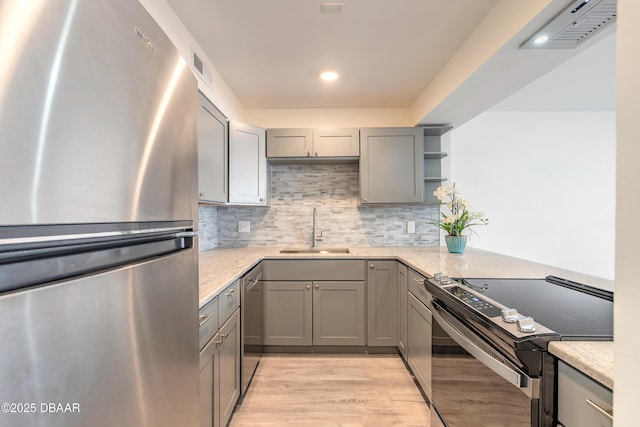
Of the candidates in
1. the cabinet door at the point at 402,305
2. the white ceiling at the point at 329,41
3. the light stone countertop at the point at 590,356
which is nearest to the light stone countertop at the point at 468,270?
the light stone countertop at the point at 590,356

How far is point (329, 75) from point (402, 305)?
6.56 ft

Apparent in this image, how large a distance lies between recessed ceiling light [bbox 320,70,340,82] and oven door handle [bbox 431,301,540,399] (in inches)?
74.0

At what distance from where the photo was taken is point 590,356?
693mm

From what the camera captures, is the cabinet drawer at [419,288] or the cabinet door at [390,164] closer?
the cabinet drawer at [419,288]

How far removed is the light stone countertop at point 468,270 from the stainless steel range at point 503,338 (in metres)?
0.09

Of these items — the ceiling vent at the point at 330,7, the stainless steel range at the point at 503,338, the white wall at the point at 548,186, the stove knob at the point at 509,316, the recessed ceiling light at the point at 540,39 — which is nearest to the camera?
the stainless steel range at the point at 503,338

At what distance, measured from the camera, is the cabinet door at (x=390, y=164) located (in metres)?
2.76

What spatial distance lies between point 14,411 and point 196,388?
1.89ft

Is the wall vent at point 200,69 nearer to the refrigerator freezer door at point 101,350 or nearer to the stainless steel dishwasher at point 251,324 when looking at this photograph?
the stainless steel dishwasher at point 251,324

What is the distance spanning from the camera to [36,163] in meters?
0.36

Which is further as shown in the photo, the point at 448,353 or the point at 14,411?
the point at 448,353

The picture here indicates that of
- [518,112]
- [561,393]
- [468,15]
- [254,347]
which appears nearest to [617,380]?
[561,393]

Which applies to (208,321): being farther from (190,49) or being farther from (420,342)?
(190,49)

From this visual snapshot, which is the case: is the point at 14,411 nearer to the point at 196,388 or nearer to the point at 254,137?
the point at 196,388
